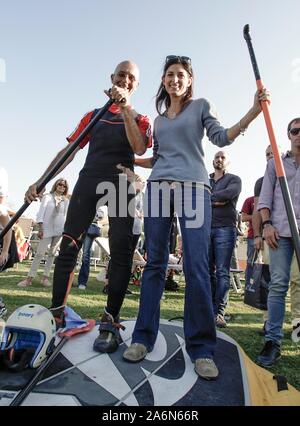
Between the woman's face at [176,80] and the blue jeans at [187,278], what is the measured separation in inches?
32.1

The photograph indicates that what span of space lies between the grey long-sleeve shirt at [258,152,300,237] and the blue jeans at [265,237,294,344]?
0.15 metres

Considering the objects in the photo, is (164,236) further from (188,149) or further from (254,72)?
(254,72)

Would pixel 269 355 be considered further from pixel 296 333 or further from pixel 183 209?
pixel 183 209

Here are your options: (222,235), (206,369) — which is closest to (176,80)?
(206,369)

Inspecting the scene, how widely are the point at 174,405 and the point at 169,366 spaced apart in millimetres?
547

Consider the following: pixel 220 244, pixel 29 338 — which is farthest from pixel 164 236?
pixel 220 244

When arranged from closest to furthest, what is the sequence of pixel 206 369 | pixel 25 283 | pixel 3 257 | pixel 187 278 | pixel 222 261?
pixel 206 369, pixel 187 278, pixel 3 257, pixel 222 261, pixel 25 283

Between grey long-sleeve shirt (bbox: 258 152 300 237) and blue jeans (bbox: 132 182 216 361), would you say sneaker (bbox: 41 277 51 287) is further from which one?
grey long-sleeve shirt (bbox: 258 152 300 237)

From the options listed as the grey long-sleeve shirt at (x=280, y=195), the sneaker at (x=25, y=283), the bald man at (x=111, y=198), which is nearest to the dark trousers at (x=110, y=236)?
the bald man at (x=111, y=198)

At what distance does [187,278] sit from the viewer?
271cm

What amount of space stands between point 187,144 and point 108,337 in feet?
5.49

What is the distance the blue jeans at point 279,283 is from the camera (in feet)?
11.3

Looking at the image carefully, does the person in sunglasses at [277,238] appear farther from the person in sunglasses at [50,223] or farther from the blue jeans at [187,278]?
the person in sunglasses at [50,223]

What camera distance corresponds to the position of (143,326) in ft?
9.25
